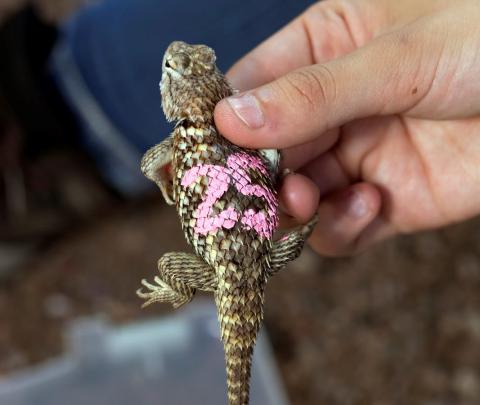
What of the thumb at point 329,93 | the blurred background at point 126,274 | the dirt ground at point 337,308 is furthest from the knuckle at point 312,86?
the dirt ground at point 337,308

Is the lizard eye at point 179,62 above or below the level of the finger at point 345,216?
above

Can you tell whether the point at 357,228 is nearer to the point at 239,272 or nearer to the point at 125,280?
the point at 239,272

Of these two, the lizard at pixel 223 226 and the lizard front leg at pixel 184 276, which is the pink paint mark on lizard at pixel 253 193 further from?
the lizard front leg at pixel 184 276

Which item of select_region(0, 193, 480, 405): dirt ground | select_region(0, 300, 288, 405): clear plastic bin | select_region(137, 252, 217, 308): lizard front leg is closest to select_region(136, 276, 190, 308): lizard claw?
select_region(137, 252, 217, 308): lizard front leg

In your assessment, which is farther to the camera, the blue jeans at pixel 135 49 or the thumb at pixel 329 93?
the blue jeans at pixel 135 49

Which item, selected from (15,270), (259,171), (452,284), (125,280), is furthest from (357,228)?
(15,270)

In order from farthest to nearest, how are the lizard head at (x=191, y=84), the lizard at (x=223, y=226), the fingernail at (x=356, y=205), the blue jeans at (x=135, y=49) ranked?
the blue jeans at (x=135, y=49) < the fingernail at (x=356, y=205) < the lizard head at (x=191, y=84) < the lizard at (x=223, y=226)

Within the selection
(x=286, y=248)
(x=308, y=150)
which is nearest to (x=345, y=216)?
(x=308, y=150)
